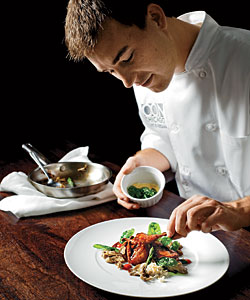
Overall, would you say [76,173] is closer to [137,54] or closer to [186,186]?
[186,186]

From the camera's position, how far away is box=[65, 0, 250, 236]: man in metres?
1.43

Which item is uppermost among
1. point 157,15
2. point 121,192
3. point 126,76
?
point 157,15

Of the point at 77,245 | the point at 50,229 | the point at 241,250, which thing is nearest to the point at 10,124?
the point at 50,229

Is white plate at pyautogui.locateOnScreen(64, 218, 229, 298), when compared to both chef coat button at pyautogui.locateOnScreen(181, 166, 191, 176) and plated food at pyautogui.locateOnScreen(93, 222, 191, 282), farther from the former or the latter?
chef coat button at pyautogui.locateOnScreen(181, 166, 191, 176)

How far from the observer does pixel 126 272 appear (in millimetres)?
1251

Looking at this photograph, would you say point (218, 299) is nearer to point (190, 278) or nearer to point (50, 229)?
point (190, 278)

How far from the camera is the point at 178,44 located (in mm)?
1754

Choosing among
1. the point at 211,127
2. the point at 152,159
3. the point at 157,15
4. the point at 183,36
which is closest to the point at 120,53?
the point at 157,15

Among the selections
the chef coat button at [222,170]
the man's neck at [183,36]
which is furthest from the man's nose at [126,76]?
the chef coat button at [222,170]

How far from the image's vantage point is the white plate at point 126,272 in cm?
115

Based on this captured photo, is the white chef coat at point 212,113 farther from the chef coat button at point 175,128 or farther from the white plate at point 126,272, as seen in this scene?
the white plate at point 126,272

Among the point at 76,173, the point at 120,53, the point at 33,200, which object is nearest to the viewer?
the point at 120,53

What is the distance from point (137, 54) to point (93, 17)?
22cm

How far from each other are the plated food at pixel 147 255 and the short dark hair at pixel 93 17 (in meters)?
0.71
